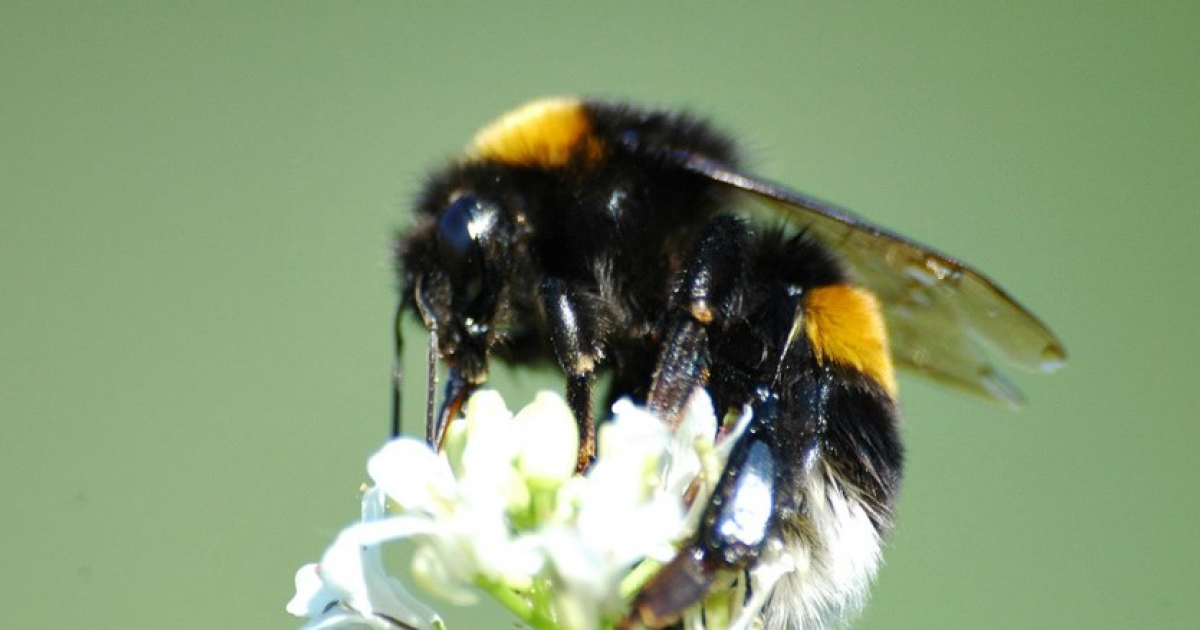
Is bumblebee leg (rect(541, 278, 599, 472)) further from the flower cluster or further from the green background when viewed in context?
the green background

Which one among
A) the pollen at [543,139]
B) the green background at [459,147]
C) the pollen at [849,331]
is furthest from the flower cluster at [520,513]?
the green background at [459,147]

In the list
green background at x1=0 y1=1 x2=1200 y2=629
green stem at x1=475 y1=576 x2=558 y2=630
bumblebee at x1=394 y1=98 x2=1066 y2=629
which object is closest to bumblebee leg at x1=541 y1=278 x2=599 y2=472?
bumblebee at x1=394 y1=98 x2=1066 y2=629

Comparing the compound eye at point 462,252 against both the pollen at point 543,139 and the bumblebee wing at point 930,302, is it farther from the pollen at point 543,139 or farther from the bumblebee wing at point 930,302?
the bumblebee wing at point 930,302

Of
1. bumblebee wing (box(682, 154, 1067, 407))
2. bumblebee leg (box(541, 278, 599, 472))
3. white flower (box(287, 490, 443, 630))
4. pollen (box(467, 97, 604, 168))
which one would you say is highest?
pollen (box(467, 97, 604, 168))

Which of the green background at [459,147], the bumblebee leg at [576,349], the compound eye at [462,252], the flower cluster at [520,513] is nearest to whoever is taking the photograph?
the flower cluster at [520,513]

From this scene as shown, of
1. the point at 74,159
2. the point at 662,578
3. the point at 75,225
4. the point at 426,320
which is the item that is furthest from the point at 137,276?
the point at 662,578

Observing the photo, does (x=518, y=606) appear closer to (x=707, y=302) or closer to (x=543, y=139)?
(x=707, y=302)

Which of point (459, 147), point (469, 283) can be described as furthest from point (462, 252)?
point (459, 147)
